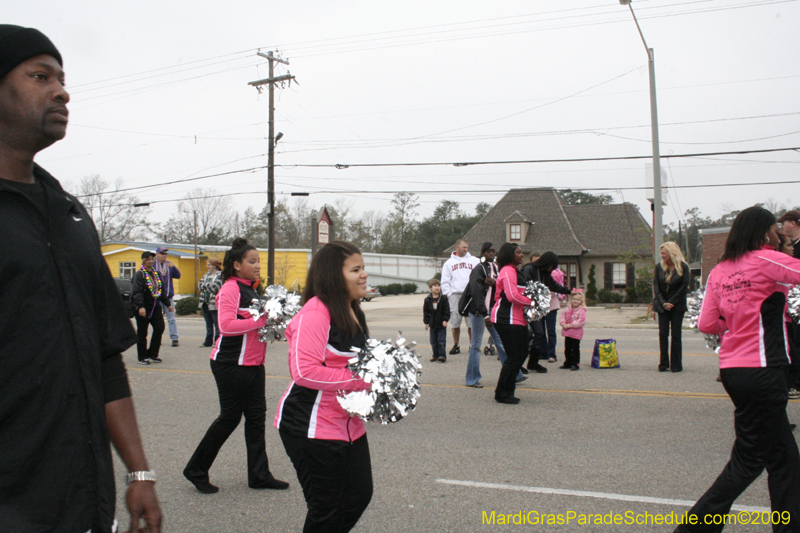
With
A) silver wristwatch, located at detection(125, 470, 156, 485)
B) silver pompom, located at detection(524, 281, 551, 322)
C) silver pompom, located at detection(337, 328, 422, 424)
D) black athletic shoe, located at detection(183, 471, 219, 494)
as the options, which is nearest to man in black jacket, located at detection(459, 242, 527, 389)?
silver pompom, located at detection(524, 281, 551, 322)

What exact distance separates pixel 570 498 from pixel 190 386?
→ 6244 mm

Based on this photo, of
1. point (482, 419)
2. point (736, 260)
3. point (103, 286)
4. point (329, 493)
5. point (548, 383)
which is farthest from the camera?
point (548, 383)

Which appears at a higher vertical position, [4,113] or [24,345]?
[4,113]

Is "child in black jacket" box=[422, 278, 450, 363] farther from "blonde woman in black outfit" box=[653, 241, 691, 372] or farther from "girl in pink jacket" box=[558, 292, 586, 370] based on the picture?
"blonde woman in black outfit" box=[653, 241, 691, 372]

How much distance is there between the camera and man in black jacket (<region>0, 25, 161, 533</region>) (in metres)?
1.50

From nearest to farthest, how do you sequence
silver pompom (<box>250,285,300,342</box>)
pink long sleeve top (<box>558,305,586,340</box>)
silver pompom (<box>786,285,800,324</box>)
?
silver pompom (<box>250,285,300,342</box>), silver pompom (<box>786,285,800,324</box>), pink long sleeve top (<box>558,305,586,340</box>)

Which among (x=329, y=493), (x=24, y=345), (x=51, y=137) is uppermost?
(x=51, y=137)

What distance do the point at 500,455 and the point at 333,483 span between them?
2.89 m

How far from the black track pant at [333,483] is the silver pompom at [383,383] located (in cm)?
20

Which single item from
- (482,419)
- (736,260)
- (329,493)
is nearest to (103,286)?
(329,493)

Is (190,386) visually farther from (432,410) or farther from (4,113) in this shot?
(4,113)

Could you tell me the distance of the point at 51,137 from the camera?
1.71 metres

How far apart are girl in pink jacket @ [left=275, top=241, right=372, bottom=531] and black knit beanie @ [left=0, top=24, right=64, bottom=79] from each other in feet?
5.65

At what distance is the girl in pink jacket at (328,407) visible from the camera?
9.71 ft
